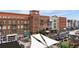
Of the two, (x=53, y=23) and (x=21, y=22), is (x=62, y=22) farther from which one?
(x=21, y=22)

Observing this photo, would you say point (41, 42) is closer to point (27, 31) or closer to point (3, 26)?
point (27, 31)

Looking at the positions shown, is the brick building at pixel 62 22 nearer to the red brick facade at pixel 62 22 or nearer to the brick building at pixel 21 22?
the red brick facade at pixel 62 22

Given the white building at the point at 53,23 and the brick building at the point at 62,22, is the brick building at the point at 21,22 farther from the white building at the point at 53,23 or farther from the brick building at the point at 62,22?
the brick building at the point at 62,22

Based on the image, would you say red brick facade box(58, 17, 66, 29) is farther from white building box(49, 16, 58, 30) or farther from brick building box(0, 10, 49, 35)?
brick building box(0, 10, 49, 35)

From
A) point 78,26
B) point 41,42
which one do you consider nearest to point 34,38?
point 41,42

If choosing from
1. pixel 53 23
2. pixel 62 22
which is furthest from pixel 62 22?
pixel 53 23

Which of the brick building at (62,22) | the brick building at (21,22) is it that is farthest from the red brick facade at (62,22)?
the brick building at (21,22)

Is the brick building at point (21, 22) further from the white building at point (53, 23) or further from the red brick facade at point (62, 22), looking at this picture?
the red brick facade at point (62, 22)
